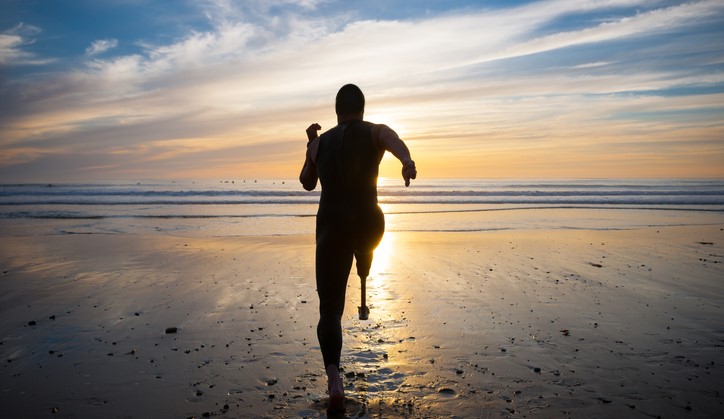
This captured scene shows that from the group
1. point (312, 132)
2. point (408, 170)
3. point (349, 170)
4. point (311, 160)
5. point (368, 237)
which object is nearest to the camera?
point (408, 170)

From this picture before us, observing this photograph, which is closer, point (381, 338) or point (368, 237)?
point (368, 237)

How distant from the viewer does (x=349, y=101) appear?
11.9ft

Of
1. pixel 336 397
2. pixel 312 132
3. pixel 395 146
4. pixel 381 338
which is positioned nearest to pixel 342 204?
pixel 395 146

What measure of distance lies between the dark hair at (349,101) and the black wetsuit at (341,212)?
0.35 feet

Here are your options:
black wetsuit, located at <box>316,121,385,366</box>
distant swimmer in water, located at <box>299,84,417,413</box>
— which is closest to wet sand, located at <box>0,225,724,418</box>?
distant swimmer in water, located at <box>299,84,417,413</box>

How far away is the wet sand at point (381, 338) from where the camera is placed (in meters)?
3.69

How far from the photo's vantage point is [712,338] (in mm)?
5062

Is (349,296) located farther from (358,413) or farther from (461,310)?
(358,413)

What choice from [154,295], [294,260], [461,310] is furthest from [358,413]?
[294,260]

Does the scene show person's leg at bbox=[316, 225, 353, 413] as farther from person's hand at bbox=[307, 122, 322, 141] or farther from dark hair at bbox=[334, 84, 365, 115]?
dark hair at bbox=[334, 84, 365, 115]

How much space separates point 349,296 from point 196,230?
1064 centimetres

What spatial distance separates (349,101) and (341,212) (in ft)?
2.82

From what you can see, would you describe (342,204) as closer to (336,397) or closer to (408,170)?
(408,170)

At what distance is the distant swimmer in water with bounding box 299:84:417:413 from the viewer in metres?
3.50
